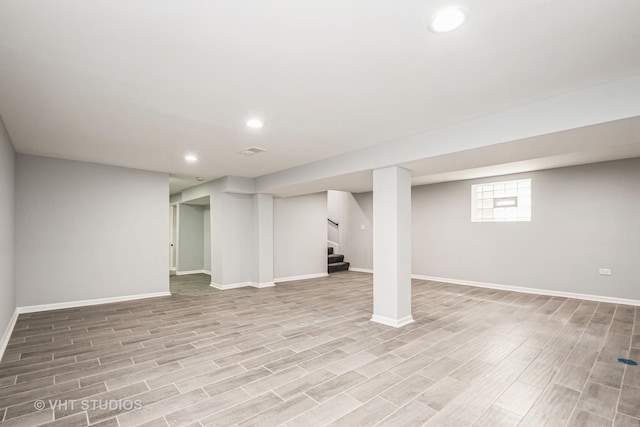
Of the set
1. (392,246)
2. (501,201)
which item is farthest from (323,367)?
(501,201)

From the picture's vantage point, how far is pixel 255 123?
3.49 m

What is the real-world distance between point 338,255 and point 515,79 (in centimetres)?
789

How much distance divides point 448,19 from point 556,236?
5.87 meters

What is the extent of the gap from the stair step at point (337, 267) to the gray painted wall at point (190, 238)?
420 cm

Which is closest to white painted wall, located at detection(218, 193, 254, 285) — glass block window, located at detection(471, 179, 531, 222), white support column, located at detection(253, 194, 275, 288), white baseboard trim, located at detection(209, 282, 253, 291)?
white baseboard trim, located at detection(209, 282, 253, 291)

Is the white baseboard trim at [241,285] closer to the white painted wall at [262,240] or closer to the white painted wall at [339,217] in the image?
the white painted wall at [262,240]

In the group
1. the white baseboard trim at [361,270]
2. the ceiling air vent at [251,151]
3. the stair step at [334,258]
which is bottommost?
the white baseboard trim at [361,270]

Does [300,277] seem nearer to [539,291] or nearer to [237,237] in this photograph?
[237,237]

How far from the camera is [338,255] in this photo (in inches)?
390

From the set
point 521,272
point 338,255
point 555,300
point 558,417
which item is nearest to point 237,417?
point 558,417

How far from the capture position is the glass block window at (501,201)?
6492mm

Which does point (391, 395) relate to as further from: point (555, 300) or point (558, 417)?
point (555, 300)

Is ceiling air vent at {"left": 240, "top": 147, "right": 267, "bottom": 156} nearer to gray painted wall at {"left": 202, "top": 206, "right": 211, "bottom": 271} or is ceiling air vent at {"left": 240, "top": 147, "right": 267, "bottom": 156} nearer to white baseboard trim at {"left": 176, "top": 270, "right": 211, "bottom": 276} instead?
gray painted wall at {"left": 202, "top": 206, "right": 211, "bottom": 271}

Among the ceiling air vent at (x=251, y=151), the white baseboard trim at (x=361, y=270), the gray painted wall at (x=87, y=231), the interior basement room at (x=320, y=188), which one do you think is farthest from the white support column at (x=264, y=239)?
the white baseboard trim at (x=361, y=270)
